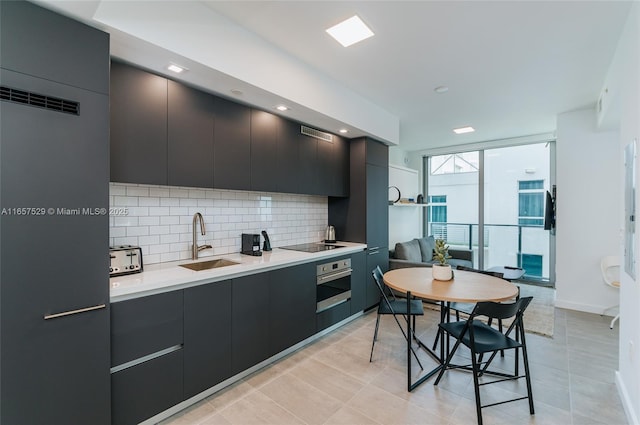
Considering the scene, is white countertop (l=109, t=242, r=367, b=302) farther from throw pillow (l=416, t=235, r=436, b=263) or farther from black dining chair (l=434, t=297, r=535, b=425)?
throw pillow (l=416, t=235, r=436, b=263)

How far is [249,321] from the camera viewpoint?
7.88 feet

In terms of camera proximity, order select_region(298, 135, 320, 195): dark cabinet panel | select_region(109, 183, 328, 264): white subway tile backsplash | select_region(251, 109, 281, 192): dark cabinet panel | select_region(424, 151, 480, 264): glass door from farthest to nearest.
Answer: select_region(424, 151, 480, 264): glass door, select_region(298, 135, 320, 195): dark cabinet panel, select_region(251, 109, 281, 192): dark cabinet panel, select_region(109, 183, 328, 264): white subway tile backsplash

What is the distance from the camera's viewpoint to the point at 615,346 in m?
2.99

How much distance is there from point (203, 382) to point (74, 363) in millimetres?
866

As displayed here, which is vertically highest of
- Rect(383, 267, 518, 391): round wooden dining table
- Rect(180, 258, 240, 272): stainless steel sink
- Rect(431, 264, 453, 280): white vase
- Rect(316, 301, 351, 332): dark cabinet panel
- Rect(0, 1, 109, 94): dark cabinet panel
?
Rect(0, 1, 109, 94): dark cabinet panel

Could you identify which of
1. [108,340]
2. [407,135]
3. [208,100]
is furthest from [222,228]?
[407,135]

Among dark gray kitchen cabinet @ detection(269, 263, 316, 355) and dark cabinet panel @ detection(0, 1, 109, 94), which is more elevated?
dark cabinet panel @ detection(0, 1, 109, 94)

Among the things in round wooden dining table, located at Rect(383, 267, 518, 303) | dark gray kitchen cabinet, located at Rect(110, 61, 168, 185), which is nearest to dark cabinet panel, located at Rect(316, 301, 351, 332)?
round wooden dining table, located at Rect(383, 267, 518, 303)

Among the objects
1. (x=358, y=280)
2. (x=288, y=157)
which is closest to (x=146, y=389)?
(x=288, y=157)

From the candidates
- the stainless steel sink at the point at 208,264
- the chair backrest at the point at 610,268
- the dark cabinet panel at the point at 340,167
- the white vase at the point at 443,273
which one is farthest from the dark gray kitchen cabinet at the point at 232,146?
the chair backrest at the point at 610,268

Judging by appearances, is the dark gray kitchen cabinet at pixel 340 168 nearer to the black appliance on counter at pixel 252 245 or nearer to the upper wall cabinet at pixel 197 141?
the upper wall cabinet at pixel 197 141

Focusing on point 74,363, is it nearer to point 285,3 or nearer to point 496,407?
point 285,3

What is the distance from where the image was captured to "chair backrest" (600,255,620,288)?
12.4 feet

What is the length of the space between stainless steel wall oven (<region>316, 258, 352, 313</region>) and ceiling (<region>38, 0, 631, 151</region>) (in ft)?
5.48
